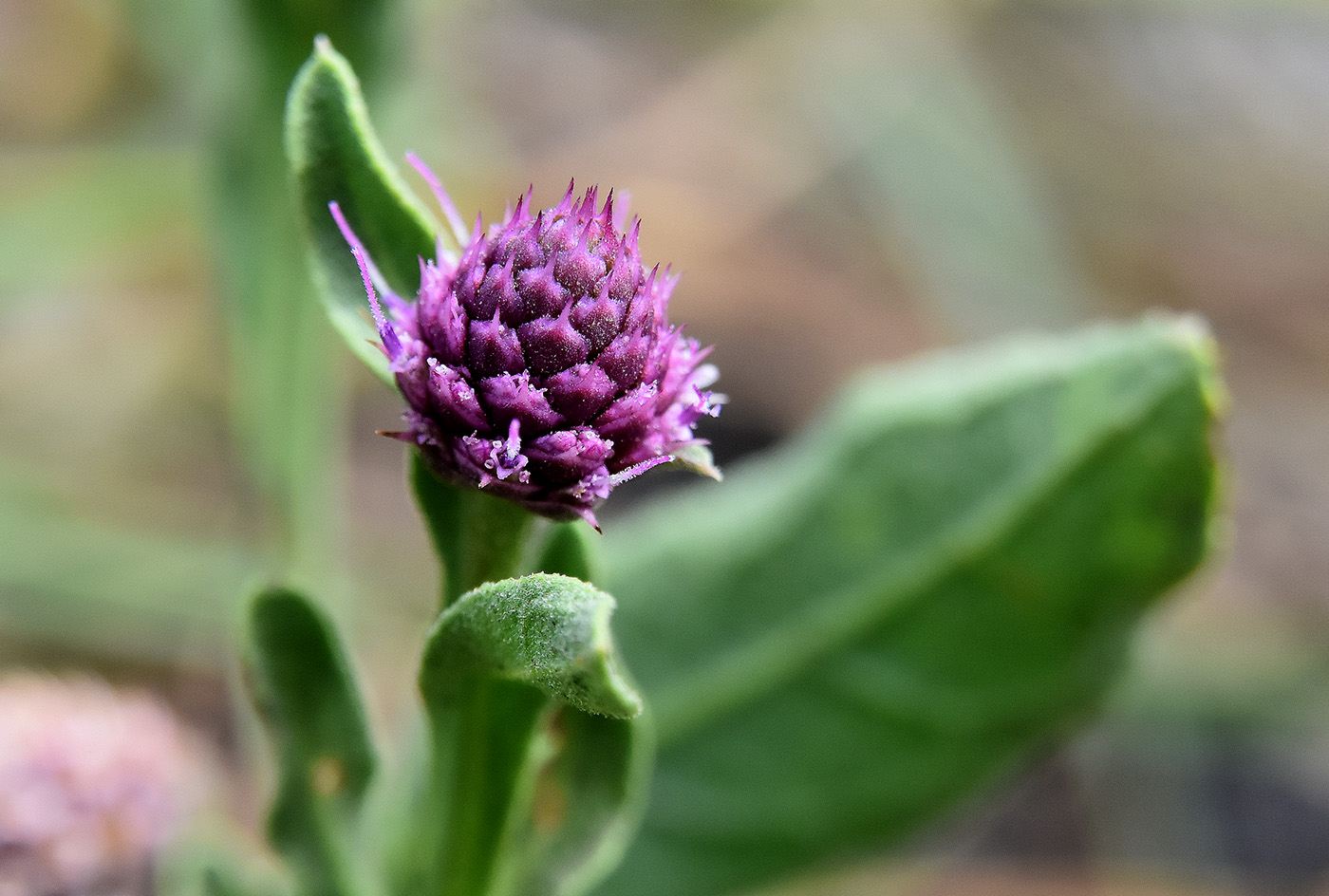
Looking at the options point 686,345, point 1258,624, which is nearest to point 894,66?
point 1258,624

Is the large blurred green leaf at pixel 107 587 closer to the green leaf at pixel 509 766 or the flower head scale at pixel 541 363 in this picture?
the green leaf at pixel 509 766

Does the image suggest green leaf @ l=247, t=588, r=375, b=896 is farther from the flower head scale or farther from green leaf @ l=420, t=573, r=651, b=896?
the flower head scale

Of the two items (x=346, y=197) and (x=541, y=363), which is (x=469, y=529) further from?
(x=346, y=197)

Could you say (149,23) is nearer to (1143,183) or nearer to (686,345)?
(686,345)

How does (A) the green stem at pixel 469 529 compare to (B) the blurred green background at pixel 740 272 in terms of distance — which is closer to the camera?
(A) the green stem at pixel 469 529

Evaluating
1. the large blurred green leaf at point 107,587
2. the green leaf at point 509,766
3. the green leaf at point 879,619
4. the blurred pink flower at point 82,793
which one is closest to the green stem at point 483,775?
the green leaf at point 509,766

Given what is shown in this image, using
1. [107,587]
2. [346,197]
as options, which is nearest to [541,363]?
[346,197]
